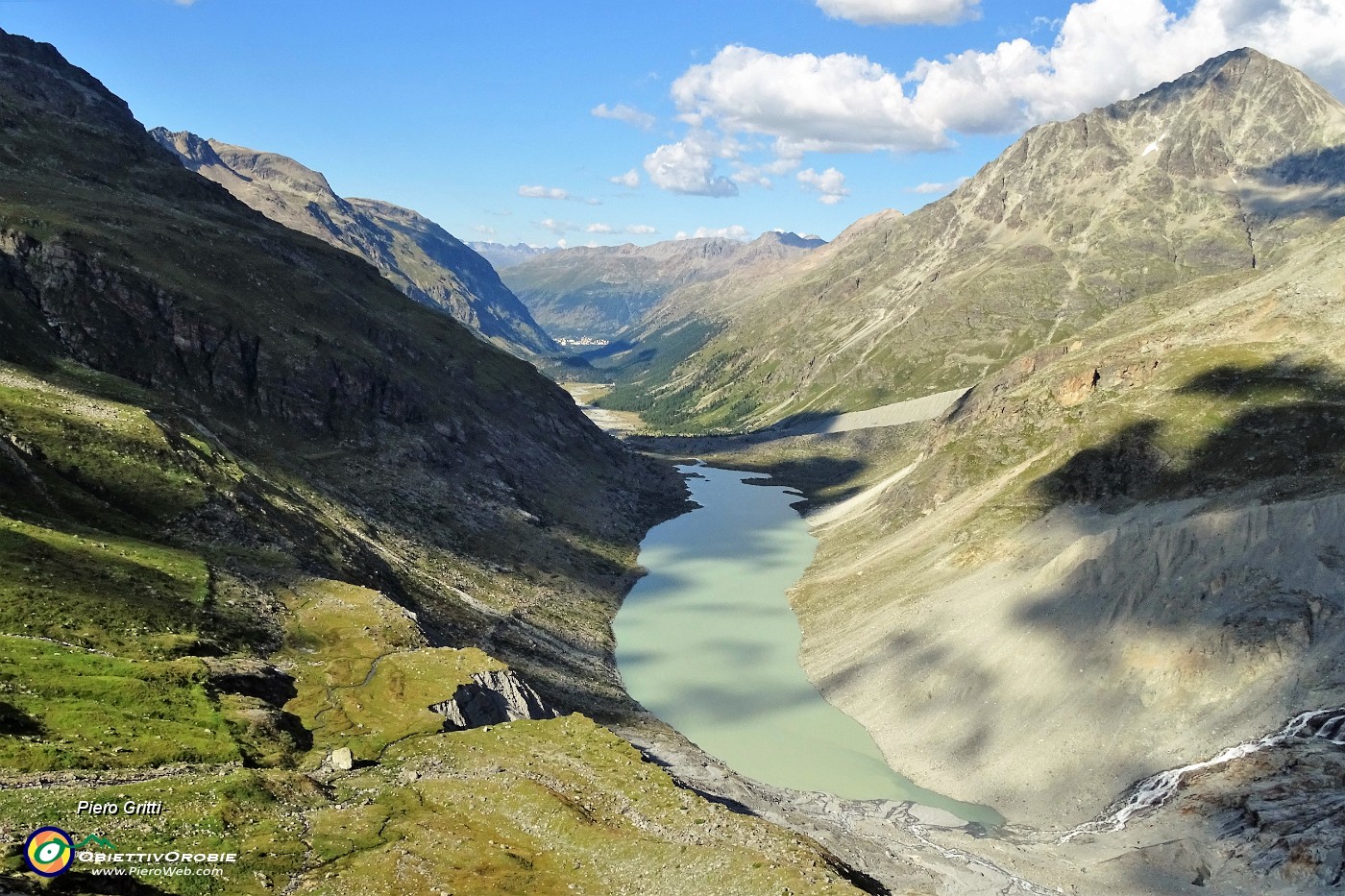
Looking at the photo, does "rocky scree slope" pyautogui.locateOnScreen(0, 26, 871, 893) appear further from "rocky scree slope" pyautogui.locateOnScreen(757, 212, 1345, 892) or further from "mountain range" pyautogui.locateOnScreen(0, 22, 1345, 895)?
"rocky scree slope" pyautogui.locateOnScreen(757, 212, 1345, 892)

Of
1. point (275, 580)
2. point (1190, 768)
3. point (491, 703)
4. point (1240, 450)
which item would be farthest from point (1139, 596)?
point (275, 580)

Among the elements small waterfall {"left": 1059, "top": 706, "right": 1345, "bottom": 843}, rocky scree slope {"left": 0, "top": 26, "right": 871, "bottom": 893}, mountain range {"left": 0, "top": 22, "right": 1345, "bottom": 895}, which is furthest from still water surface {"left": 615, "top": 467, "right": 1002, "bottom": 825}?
small waterfall {"left": 1059, "top": 706, "right": 1345, "bottom": 843}

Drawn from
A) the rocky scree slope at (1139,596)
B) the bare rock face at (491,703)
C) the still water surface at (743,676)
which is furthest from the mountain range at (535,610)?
the still water surface at (743,676)

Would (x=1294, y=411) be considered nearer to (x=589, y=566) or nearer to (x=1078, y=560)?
(x=1078, y=560)

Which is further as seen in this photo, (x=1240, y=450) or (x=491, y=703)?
(x=1240, y=450)

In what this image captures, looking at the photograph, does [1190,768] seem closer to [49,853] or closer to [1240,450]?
[1240,450]

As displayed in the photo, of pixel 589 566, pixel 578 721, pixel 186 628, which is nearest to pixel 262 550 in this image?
pixel 186 628

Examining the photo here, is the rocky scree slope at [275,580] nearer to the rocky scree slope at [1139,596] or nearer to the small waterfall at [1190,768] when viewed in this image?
the rocky scree slope at [1139,596]
